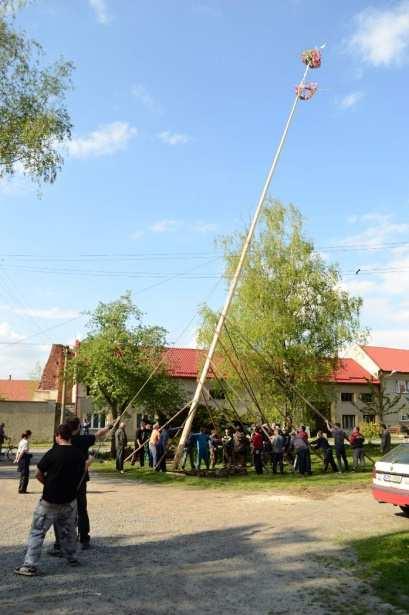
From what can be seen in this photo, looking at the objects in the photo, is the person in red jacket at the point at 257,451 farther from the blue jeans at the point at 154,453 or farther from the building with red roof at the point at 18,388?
the building with red roof at the point at 18,388

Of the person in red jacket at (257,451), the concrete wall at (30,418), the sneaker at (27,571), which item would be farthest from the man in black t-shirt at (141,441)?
the concrete wall at (30,418)

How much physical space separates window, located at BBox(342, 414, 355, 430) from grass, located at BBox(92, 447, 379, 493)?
33.3 m

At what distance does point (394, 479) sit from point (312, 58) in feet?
62.3

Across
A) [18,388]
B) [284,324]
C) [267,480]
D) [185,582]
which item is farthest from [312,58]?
[18,388]

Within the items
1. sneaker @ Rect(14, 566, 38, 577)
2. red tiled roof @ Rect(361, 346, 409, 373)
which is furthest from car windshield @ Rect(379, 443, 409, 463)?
red tiled roof @ Rect(361, 346, 409, 373)

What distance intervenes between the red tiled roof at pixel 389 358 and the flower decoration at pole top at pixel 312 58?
3530 centimetres

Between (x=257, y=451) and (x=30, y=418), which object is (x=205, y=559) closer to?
(x=257, y=451)

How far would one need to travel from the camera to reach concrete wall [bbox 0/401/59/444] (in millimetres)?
36469

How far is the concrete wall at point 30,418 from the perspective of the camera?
36.5m

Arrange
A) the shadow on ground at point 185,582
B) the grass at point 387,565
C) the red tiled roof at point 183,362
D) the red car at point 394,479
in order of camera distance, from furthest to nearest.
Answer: the red tiled roof at point 183,362 → the red car at point 394,479 → the grass at point 387,565 → the shadow on ground at point 185,582

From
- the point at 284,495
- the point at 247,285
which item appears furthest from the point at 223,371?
the point at 284,495

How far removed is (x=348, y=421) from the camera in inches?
2058

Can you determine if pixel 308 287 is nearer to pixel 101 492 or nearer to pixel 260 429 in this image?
pixel 260 429

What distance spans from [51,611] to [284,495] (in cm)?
945
